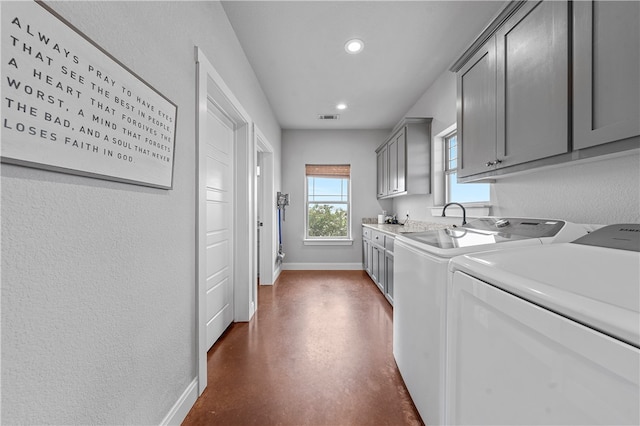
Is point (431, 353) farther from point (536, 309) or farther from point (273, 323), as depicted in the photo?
point (273, 323)

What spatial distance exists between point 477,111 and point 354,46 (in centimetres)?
128

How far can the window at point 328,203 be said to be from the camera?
4766 millimetres

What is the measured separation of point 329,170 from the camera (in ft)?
15.6

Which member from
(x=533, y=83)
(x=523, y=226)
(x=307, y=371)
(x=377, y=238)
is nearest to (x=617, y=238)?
(x=523, y=226)

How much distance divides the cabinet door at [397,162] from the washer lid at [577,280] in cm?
256

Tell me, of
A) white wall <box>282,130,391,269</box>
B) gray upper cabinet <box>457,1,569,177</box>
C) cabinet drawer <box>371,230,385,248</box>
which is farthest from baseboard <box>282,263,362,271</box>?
gray upper cabinet <box>457,1,569,177</box>

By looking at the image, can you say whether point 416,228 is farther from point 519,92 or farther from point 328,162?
point 519,92

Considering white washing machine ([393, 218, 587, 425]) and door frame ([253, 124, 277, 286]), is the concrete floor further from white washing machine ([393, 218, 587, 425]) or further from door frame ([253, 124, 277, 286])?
door frame ([253, 124, 277, 286])

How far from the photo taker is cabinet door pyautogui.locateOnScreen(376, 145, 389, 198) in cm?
407

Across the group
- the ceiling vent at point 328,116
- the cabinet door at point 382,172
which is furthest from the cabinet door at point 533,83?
the ceiling vent at point 328,116

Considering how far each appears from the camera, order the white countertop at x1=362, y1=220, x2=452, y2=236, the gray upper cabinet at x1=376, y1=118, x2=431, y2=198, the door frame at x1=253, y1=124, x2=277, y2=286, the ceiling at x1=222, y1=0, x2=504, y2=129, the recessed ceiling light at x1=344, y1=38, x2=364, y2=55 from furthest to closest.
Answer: the door frame at x1=253, y1=124, x2=277, y2=286, the gray upper cabinet at x1=376, y1=118, x2=431, y2=198, the white countertop at x1=362, y1=220, x2=452, y2=236, the recessed ceiling light at x1=344, y1=38, x2=364, y2=55, the ceiling at x1=222, y1=0, x2=504, y2=129

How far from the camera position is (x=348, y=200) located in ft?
15.8

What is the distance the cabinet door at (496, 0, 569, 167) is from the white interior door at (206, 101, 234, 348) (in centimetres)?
201

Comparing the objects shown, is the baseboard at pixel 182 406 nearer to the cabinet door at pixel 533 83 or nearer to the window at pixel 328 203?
the cabinet door at pixel 533 83
